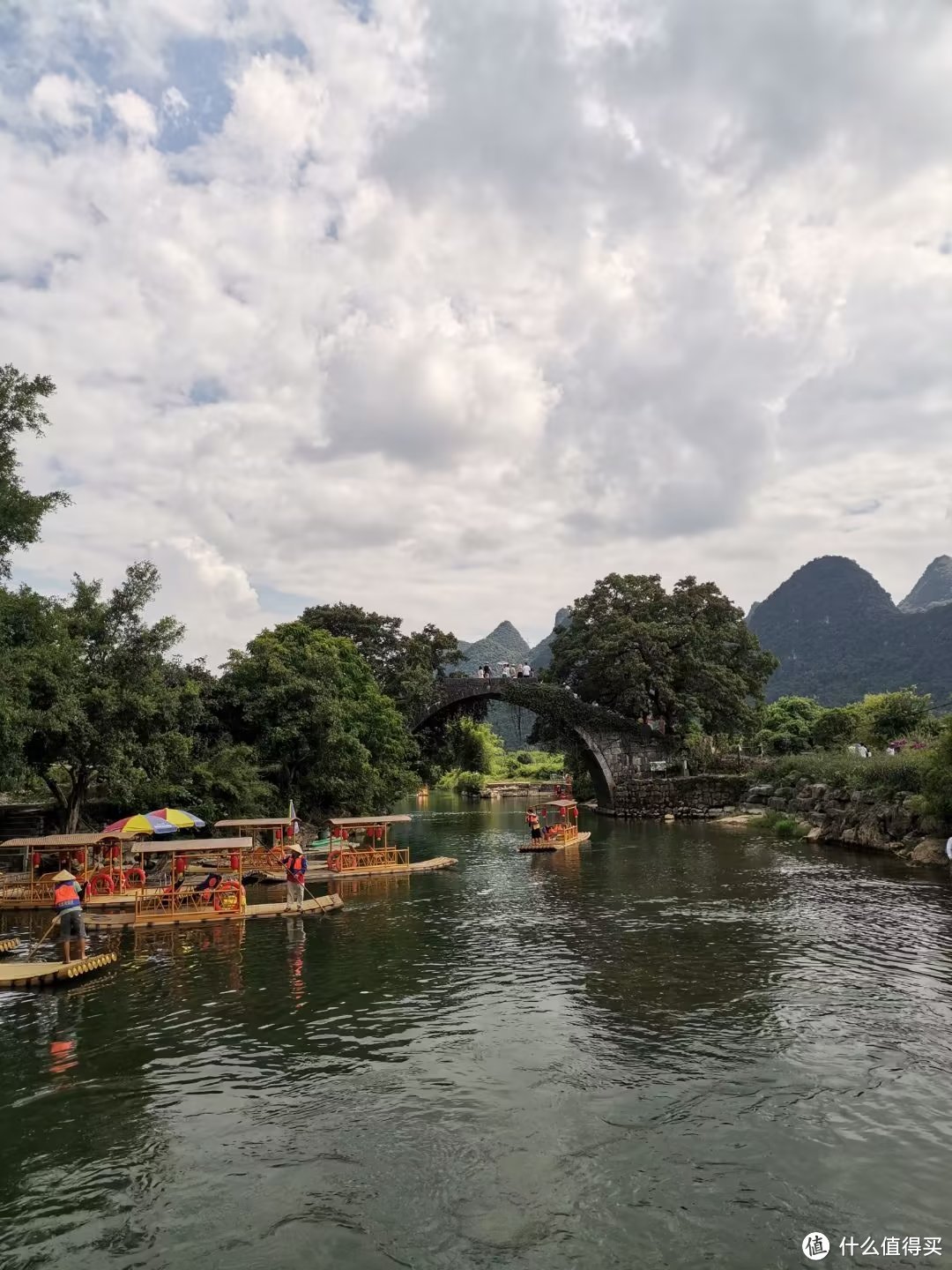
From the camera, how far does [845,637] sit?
504ft

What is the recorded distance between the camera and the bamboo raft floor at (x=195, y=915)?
905 inches

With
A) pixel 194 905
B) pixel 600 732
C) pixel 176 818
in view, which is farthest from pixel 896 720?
pixel 194 905

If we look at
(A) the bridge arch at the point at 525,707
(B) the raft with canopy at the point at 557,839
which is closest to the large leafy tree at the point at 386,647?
(A) the bridge arch at the point at 525,707

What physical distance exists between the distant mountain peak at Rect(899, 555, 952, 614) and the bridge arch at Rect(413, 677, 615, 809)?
156 metres

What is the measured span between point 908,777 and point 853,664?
12154 centimetres

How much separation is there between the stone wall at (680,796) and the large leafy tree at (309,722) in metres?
19.1

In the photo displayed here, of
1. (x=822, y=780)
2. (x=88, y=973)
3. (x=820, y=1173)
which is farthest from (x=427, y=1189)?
(x=822, y=780)

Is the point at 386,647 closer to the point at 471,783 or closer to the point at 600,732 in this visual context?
the point at 600,732

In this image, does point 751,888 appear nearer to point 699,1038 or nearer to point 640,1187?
point 699,1038

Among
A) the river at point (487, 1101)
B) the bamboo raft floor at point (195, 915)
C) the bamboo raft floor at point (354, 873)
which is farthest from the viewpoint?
the bamboo raft floor at point (354, 873)

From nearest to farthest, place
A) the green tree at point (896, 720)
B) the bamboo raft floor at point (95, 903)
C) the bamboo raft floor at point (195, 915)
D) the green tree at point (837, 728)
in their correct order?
the bamboo raft floor at point (195, 915) < the bamboo raft floor at point (95, 903) < the green tree at point (896, 720) < the green tree at point (837, 728)

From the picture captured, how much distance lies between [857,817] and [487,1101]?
31349 mm

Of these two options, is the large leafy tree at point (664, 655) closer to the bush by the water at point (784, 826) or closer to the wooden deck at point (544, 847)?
the bush by the water at point (784, 826)

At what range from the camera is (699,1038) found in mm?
12508
